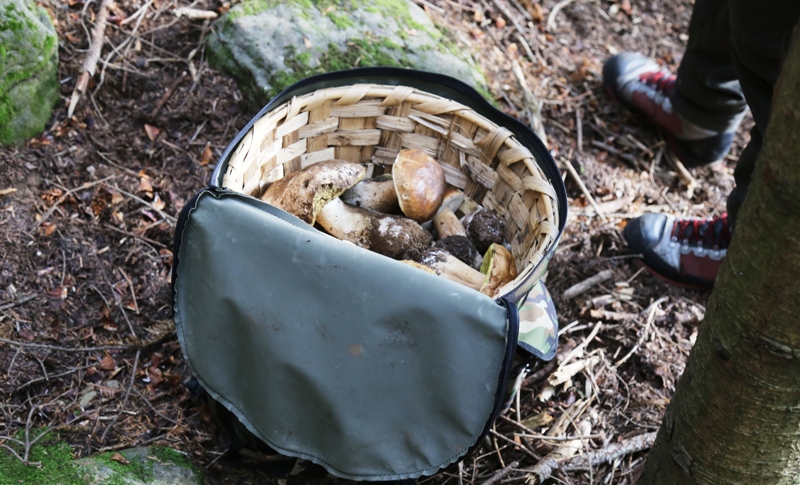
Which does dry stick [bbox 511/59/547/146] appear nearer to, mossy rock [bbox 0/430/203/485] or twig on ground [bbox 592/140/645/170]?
twig on ground [bbox 592/140/645/170]

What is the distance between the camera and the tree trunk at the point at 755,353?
92 cm

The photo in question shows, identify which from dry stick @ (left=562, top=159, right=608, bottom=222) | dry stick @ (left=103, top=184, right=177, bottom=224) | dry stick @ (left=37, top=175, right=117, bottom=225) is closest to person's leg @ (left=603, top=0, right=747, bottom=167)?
dry stick @ (left=562, top=159, right=608, bottom=222)

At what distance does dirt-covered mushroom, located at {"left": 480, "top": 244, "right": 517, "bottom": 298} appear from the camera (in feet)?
5.86

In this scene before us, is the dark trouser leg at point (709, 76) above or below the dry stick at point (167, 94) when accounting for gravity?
above

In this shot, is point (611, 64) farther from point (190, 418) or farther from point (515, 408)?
point (190, 418)

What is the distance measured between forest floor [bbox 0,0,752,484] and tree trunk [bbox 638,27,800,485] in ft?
1.89

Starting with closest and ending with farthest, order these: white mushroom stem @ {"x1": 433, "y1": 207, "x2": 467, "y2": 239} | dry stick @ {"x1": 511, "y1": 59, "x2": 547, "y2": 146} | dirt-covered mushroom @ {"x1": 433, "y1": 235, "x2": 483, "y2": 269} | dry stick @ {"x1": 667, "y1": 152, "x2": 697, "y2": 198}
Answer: dirt-covered mushroom @ {"x1": 433, "y1": 235, "x2": 483, "y2": 269} < white mushroom stem @ {"x1": 433, "y1": 207, "x2": 467, "y2": 239} < dry stick @ {"x1": 511, "y1": 59, "x2": 547, "y2": 146} < dry stick @ {"x1": 667, "y1": 152, "x2": 697, "y2": 198}

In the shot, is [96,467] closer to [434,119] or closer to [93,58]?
[434,119]

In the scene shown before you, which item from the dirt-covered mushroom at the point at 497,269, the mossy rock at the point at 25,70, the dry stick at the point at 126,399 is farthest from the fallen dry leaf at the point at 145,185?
the dirt-covered mushroom at the point at 497,269

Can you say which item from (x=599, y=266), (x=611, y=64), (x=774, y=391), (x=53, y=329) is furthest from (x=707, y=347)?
(x=611, y=64)

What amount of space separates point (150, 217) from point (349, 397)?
1.23m

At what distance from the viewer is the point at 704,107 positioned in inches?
109

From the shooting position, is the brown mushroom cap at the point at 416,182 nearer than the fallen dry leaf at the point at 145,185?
Yes

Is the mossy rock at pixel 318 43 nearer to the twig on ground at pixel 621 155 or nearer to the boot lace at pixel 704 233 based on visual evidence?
the twig on ground at pixel 621 155
